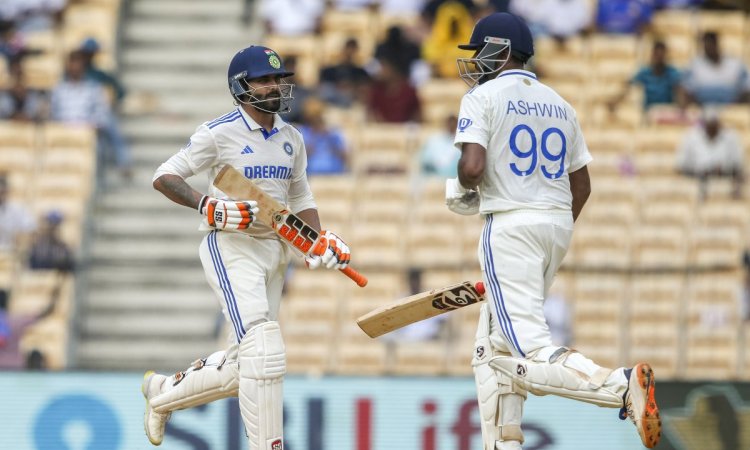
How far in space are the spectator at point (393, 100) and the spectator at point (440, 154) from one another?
501 mm

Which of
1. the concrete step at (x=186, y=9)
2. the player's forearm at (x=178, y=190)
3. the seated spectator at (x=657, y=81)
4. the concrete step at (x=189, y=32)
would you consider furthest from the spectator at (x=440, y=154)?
the player's forearm at (x=178, y=190)

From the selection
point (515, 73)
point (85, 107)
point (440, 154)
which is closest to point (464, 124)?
point (515, 73)

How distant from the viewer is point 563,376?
18.6 feet

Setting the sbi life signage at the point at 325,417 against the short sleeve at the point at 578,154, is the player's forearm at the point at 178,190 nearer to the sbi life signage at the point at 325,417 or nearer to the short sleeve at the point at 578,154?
the short sleeve at the point at 578,154

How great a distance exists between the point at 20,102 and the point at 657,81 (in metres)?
5.37

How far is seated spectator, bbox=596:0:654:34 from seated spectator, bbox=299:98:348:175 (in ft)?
9.12

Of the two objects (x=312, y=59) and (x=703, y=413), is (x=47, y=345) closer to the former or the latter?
(x=312, y=59)

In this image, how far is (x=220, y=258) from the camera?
20.5 feet

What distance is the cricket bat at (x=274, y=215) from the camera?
19.9 ft

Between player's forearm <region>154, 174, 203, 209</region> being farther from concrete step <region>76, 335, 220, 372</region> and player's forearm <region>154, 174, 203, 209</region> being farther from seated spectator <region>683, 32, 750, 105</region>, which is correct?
seated spectator <region>683, 32, 750, 105</region>

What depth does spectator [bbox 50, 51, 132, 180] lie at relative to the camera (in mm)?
11680

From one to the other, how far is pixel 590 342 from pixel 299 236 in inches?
179

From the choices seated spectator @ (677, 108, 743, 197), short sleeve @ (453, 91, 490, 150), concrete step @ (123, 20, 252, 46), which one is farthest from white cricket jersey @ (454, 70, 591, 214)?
concrete step @ (123, 20, 252, 46)

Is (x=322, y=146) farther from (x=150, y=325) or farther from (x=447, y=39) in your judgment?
(x=150, y=325)
